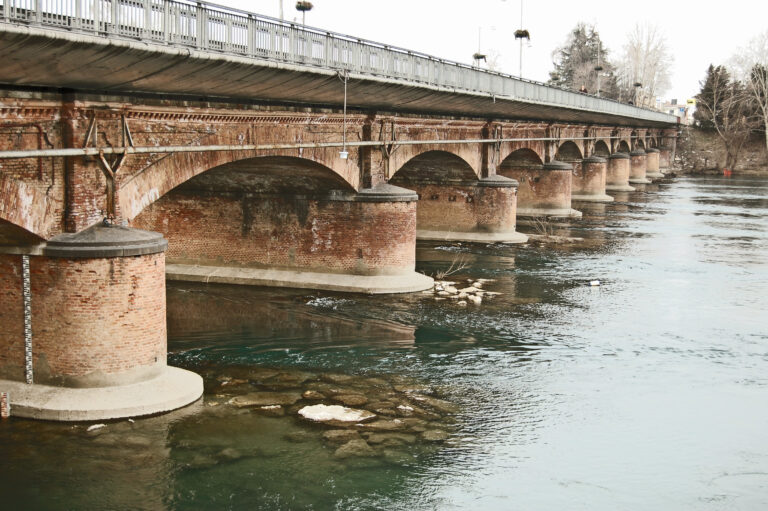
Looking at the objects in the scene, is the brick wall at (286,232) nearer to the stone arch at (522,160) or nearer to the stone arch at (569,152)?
the stone arch at (522,160)

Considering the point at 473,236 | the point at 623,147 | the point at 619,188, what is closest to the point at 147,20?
the point at 473,236

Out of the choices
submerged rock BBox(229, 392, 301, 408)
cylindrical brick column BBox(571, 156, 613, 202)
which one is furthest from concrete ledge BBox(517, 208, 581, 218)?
submerged rock BBox(229, 392, 301, 408)

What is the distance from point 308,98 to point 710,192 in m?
52.0

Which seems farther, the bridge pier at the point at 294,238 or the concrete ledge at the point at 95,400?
the bridge pier at the point at 294,238

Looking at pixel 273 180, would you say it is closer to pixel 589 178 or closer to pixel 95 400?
pixel 95 400

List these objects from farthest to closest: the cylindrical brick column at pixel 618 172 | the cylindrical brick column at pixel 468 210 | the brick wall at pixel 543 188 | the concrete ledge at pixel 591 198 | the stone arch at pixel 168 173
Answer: the cylindrical brick column at pixel 618 172
the concrete ledge at pixel 591 198
the brick wall at pixel 543 188
the cylindrical brick column at pixel 468 210
the stone arch at pixel 168 173

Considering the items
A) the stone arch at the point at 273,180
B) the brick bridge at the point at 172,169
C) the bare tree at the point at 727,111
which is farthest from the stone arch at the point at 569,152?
the bare tree at the point at 727,111

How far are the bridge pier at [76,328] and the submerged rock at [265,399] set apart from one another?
945mm

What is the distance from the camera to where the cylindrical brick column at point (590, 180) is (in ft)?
188

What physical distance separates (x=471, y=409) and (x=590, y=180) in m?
45.1

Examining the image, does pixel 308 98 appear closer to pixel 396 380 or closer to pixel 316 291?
pixel 316 291

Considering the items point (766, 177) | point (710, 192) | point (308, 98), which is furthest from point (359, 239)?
point (766, 177)

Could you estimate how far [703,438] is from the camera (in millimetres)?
13922

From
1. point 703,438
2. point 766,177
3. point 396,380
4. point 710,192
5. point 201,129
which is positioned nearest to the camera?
point 703,438
